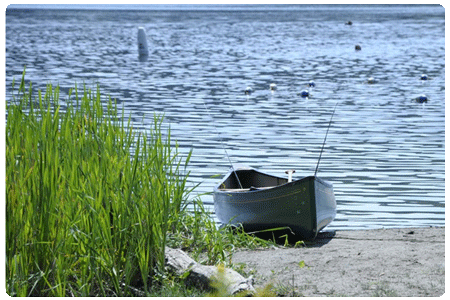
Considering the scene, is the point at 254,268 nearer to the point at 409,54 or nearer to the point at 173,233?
the point at 173,233

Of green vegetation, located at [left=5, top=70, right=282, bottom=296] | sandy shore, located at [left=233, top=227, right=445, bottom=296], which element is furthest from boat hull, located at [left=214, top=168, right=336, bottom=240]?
green vegetation, located at [left=5, top=70, right=282, bottom=296]

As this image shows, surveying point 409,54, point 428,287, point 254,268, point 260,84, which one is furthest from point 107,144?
point 409,54

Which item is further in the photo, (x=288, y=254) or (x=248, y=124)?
(x=248, y=124)

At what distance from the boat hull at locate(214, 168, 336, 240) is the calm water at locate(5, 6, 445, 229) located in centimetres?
152

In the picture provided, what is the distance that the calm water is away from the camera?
51.9ft

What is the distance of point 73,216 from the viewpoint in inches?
275

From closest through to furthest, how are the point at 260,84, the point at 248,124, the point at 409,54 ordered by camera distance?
the point at 248,124
the point at 260,84
the point at 409,54

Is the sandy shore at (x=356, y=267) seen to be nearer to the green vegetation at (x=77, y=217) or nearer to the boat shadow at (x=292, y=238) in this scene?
the boat shadow at (x=292, y=238)

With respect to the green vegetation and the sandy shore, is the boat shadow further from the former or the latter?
the green vegetation

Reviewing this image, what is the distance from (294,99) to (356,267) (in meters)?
21.5

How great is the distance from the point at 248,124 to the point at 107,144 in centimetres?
1568

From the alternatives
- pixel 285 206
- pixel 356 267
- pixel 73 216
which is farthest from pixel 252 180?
pixel 73 216

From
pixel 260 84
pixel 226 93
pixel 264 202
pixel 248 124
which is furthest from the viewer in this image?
pixel 260 84

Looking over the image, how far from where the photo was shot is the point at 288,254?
A: 31.2 feet
